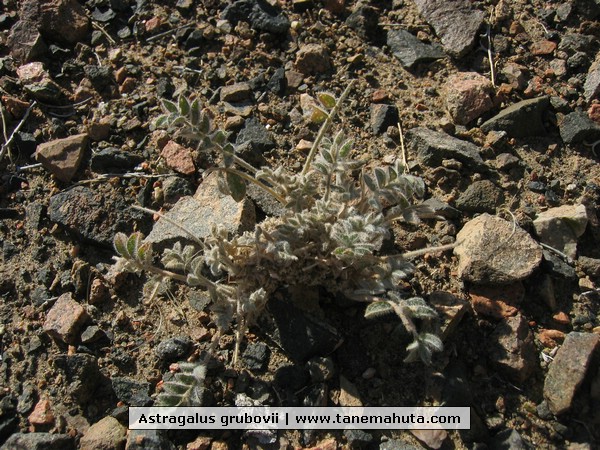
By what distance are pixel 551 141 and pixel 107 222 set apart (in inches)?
104

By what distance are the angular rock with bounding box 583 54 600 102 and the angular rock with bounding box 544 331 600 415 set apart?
1526mm

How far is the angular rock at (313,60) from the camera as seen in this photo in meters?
3.70

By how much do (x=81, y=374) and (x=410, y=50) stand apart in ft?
9.04

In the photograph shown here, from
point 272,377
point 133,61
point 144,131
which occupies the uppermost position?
point 133,61

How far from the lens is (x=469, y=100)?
3465 millimetres

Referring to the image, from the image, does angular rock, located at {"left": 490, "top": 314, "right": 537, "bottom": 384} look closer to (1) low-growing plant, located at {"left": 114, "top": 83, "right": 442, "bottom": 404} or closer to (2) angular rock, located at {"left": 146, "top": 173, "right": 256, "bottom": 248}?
(1) low-growing plant, located at {"left": 114, "top": 83, "right": 442, "bottom": 404}

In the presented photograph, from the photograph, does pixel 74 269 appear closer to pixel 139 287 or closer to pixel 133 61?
pixel 139 287

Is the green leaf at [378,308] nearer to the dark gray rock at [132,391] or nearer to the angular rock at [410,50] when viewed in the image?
the dark gray rock at [132,391]

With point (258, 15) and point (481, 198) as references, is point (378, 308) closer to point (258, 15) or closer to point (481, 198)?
point (481, 198)

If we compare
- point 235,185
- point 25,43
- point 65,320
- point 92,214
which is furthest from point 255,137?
point 25,43

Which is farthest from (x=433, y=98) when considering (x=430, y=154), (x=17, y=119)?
(x=17, y=119)

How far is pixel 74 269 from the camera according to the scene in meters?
3.12

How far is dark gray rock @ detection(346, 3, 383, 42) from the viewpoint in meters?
3.81
